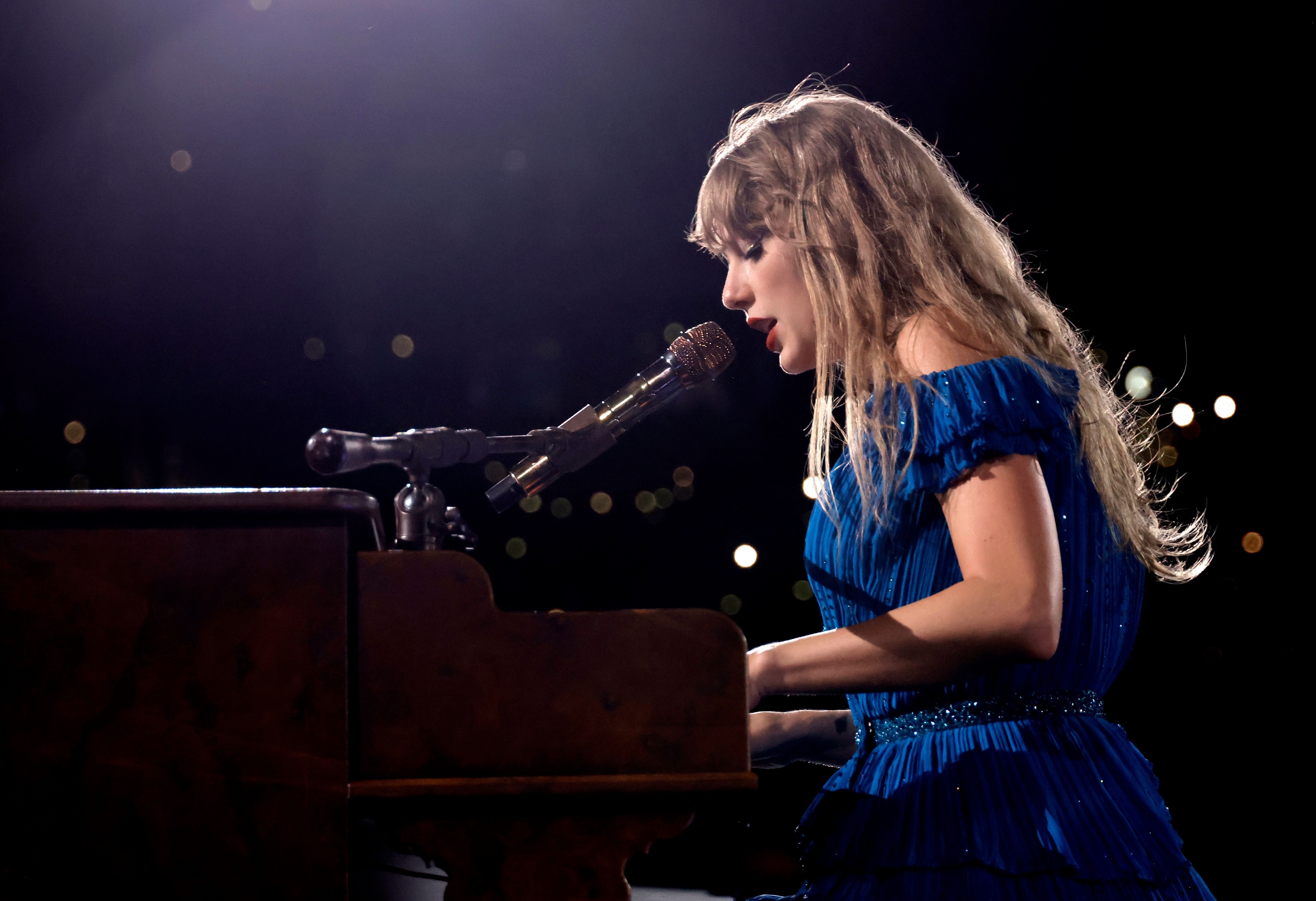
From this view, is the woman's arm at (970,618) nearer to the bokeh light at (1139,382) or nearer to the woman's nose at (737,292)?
the woman's nose at (737,292)

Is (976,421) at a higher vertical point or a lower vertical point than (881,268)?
lower

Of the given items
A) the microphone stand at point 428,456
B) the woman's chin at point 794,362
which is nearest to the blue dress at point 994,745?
the woman's chin at point 794,362

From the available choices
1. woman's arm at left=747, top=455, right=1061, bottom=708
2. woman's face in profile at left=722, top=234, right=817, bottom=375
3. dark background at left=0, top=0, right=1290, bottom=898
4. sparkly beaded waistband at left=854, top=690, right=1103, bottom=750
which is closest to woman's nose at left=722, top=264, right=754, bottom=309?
woman's face in profile at left=722, top=234, right=817, bottom=375

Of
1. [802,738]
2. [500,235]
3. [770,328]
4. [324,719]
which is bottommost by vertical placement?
[802,738]

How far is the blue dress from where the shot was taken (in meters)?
0.91

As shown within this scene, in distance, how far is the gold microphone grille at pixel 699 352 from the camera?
1237 millimetres

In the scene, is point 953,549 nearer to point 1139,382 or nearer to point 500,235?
point 1139,382

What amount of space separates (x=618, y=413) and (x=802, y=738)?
486 millimetres

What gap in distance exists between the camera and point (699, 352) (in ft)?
4.08

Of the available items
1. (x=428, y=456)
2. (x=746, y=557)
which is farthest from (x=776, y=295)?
(x=746, y=557)

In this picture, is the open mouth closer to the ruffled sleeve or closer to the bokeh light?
the ruffled sleeve

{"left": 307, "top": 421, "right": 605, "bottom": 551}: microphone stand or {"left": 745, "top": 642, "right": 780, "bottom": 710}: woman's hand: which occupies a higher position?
{"left": 307, "top": 421, "right": 605, "bottom": 551}: microphone stand

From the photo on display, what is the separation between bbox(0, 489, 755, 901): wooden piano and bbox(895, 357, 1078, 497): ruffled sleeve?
1.10 feet

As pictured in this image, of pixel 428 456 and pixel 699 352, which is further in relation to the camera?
pixel 699 352
